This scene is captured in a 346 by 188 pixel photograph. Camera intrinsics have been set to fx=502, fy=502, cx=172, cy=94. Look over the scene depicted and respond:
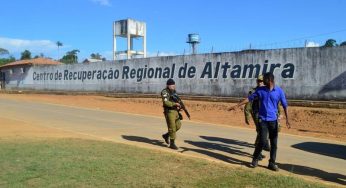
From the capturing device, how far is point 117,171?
306 inches

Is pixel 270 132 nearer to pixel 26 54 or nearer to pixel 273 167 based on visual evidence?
pixel 273 167

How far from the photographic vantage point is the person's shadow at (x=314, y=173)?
8.03 metres

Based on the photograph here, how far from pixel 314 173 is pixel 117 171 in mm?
3356

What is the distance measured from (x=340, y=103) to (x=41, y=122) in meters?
12.0

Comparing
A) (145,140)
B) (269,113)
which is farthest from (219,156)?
(145,140)

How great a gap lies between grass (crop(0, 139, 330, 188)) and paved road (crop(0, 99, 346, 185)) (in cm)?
114

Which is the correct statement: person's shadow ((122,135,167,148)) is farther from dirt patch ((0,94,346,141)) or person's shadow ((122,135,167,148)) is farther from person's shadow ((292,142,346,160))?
dirt patch ((0,94,346,141))

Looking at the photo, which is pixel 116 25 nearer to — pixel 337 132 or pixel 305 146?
pixel 337 132

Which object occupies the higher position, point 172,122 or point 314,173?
point 172,122

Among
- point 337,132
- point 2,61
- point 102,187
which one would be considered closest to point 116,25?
point 337,132

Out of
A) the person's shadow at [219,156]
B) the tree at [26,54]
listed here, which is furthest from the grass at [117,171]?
the tree at [26,54]

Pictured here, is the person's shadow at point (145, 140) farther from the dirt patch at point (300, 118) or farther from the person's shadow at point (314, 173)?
the dirt patch at point (300, 118)

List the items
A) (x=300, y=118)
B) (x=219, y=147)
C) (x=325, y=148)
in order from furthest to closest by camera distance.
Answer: (x=300, y=118), (x=325, y=148), (x=219, y=147)

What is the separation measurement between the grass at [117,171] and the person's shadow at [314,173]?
96cm
